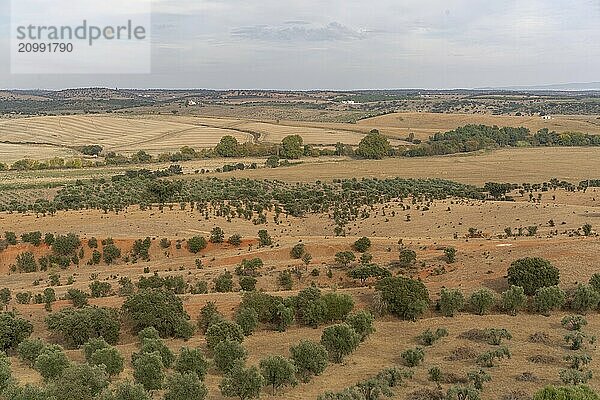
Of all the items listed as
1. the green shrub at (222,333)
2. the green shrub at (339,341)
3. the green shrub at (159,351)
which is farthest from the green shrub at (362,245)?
the green shrub at (159,351)

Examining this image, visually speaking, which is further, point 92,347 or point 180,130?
point 180,130

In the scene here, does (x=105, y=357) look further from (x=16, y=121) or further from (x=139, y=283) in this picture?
(x=16, y=121)

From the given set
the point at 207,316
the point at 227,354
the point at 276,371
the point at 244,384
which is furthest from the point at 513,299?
the point at 244,384

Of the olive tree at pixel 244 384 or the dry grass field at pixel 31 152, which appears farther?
the dry grass field at pixel 31 152

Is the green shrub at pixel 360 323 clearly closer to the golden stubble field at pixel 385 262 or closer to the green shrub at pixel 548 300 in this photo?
the golden stubble field at pixel 385 262

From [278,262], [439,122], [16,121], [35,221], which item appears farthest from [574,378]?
[16,121]

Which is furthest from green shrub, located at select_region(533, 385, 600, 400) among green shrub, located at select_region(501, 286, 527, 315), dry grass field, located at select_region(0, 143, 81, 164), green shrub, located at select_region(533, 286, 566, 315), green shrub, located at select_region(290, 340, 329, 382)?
dry grass field, located at select_region(0, 143, 81, 164)

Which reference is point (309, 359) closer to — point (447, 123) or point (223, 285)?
point (223, 285)

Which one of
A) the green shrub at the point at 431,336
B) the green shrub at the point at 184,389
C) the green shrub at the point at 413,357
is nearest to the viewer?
the green shrub at the point at 184,389

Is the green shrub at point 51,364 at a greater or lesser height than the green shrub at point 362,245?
lesser
